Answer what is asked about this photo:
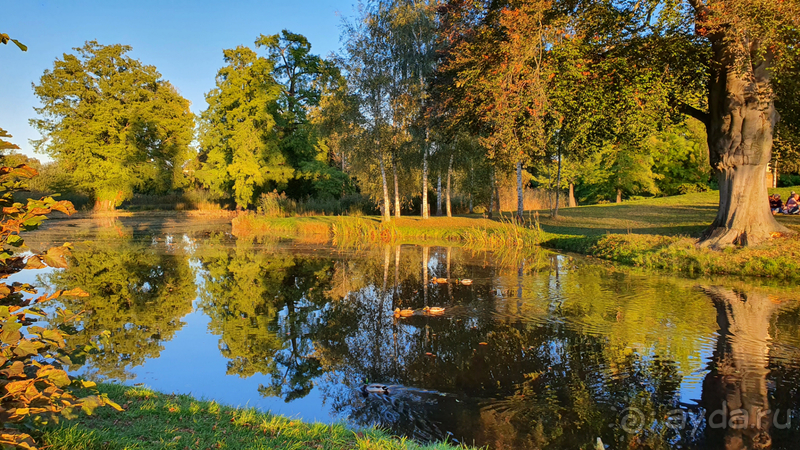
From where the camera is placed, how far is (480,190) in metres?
29.8

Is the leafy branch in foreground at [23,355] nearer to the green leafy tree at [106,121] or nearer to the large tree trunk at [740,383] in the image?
the large tree trunk at [740,383]

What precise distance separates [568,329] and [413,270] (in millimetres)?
6308

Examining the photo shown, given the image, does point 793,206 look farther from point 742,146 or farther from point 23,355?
point 23,355

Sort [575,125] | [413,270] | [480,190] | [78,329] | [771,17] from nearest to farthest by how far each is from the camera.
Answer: [78,329]
[771,17]
[413,270]
[575,125]
[480,190]

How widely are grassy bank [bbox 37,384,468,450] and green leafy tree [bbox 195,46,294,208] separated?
29.6m

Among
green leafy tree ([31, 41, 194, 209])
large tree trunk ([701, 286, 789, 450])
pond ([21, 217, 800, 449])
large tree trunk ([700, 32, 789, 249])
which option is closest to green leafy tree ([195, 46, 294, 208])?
green leafy tree ([31, 41, 194, 209])

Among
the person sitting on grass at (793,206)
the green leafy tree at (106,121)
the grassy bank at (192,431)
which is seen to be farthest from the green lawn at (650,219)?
the green leafy tree at (106,121)

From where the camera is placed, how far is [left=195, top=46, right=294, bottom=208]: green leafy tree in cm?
3222

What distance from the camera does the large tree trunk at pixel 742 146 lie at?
39.8 feet

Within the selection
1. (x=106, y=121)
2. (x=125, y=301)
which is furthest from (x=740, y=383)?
(x=106, y=121)

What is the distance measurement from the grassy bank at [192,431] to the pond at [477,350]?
555 mm

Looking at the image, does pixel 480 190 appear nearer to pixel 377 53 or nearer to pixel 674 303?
pixel 377 53

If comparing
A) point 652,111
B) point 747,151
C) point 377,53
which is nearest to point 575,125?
point 652,111

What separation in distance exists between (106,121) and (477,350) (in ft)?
135
